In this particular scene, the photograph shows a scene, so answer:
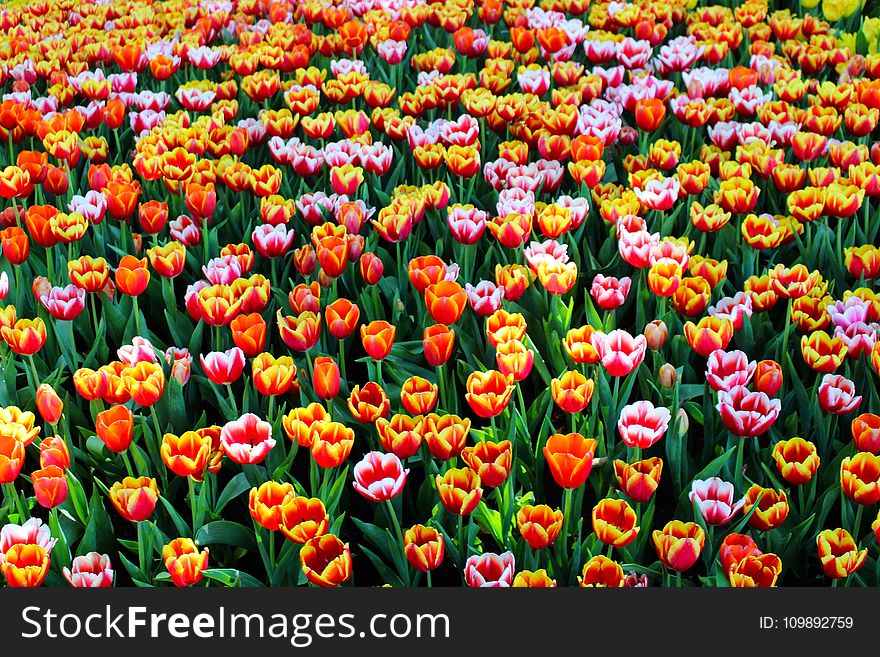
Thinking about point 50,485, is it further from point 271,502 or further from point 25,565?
point 271,502

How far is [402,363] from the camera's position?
2.42 metres

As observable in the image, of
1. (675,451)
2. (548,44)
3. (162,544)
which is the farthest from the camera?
(548,44)

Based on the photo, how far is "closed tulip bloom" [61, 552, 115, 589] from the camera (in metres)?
1.74

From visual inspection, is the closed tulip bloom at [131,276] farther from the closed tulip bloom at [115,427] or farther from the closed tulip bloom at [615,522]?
the closed tulip bloom at [615,522]

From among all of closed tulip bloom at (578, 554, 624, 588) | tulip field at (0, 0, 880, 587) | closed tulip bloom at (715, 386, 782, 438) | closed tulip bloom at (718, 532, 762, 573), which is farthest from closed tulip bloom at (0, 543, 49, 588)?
closed tulip bloom at (715, 386, 782, 438)

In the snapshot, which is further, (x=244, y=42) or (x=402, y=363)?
(x=244, y=42)

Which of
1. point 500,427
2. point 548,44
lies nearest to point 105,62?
point 548,44

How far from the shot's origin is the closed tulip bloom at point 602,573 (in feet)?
5.55

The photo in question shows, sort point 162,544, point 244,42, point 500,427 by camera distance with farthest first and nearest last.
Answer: point 244,42 → point 500,427 → point 162,544

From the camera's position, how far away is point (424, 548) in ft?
5.52

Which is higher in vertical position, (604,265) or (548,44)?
(548,44)

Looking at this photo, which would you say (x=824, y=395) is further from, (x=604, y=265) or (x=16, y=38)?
(x=16, y=38)

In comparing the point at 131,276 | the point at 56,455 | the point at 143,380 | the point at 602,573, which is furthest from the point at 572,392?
the point at 131,276

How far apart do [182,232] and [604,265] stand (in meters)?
1.13
